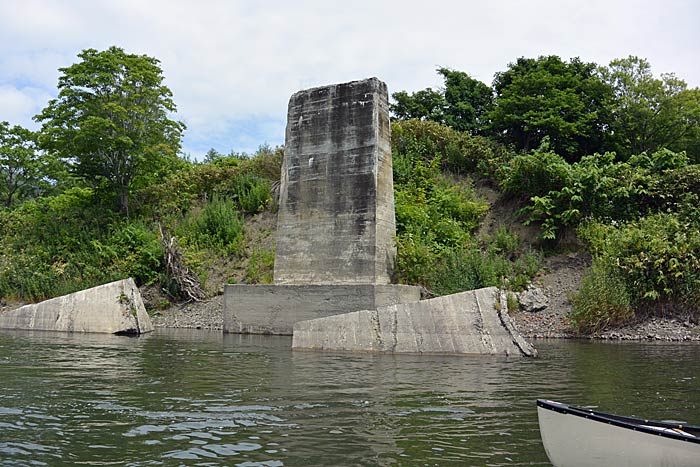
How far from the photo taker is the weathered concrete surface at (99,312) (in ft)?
A: 54.3

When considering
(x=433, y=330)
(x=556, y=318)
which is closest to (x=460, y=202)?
(x=556, y=318)

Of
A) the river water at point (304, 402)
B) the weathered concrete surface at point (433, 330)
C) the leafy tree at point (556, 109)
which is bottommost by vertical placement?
the river water at point (304, 402)

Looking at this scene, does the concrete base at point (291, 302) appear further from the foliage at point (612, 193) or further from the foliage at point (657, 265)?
the foliage at point (612, 193)

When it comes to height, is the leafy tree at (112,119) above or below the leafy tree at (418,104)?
below

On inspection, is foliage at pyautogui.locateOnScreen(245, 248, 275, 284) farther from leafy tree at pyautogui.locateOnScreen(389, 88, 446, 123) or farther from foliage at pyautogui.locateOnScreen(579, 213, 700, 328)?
leafy tree at pyautogui.locateOnScreen(389, 88, 446, 123)

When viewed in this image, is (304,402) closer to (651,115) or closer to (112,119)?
(112,119)

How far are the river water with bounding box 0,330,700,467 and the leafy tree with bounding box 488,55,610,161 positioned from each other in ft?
50.0

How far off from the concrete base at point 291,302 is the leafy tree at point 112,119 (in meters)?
10.5

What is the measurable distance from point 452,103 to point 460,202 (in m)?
10.8

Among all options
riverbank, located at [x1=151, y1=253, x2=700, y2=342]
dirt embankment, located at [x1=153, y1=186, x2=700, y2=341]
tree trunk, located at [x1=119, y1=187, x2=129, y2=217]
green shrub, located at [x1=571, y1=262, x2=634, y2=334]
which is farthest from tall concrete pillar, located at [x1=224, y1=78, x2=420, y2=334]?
tree trunk, located at [x1=119, y1=187, x2=129, y2=217]

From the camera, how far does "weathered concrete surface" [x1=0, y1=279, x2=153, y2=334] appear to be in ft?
54.3

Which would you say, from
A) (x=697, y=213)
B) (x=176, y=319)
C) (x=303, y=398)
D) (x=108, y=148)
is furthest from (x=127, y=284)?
(x=697, y=213)

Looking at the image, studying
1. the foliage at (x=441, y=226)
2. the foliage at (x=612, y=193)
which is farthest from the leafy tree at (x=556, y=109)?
the foliage at (x=612, y=193)

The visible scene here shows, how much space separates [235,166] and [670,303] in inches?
712
